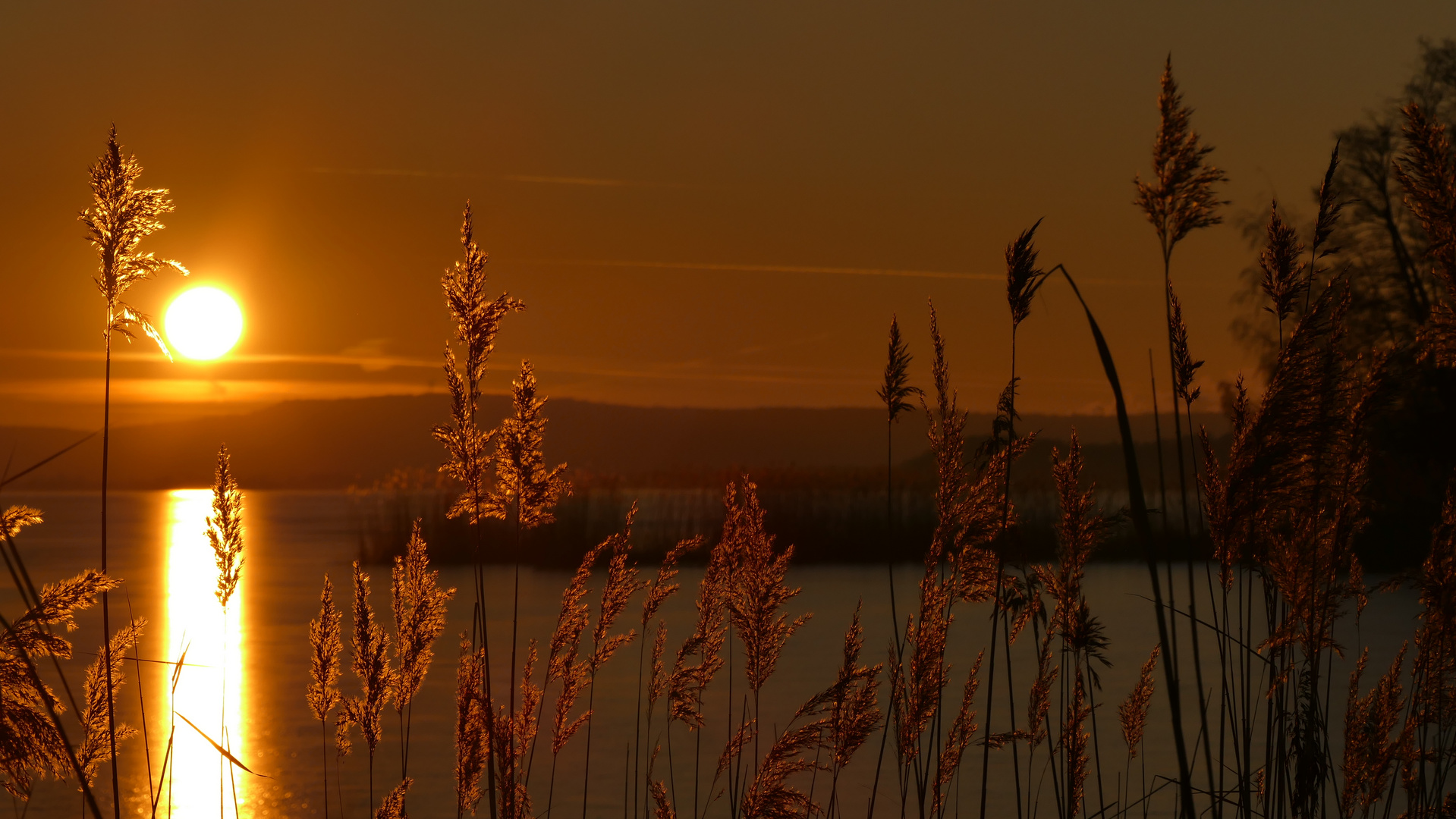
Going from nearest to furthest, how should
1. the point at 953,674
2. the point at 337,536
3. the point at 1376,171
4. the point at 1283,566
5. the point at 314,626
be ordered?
the point at 1283,566, the point at 314,626, the point at 953,674, the point at 1376,171, the point at 337,536

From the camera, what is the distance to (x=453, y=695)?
14.4 metres

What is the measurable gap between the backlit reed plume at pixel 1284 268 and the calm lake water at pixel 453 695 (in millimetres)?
932

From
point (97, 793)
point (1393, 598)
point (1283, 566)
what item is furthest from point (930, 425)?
point (1393, 598)

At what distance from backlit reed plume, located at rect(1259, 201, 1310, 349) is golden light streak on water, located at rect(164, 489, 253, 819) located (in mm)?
2265

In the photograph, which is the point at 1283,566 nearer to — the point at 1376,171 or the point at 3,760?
the point at 3,760

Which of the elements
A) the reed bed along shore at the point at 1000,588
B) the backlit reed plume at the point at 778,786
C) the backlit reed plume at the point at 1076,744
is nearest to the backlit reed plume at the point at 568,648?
the reed bed along shore at the point at 1000,588

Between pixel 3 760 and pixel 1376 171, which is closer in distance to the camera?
pixel 3 760

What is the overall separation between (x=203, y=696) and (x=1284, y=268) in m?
15.0

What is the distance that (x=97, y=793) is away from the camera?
361 inches

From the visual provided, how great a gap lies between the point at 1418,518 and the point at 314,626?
1955cm

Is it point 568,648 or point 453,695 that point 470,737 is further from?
point 453,695

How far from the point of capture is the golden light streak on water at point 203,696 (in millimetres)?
8742

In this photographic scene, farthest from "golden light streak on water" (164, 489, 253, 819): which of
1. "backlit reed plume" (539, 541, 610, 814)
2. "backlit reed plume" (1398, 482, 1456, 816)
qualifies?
"backlit reed plume" (1398, 482, 1456, 816)

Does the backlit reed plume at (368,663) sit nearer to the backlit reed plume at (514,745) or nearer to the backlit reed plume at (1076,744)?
the backlit reed plume at (514,745)
